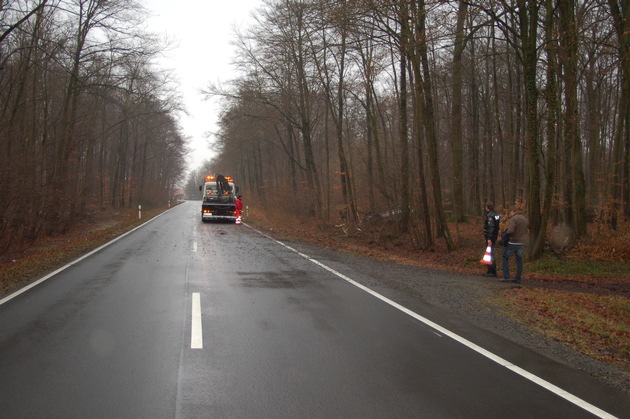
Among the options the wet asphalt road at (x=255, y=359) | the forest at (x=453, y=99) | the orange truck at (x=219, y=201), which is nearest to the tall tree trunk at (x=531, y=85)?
the forest at (x=453, y=99)

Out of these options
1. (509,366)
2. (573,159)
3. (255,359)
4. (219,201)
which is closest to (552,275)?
(573,159)

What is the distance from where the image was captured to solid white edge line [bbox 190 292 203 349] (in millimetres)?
5969

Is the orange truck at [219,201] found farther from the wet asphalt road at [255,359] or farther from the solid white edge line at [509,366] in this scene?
the solid white edge line at [509,366]

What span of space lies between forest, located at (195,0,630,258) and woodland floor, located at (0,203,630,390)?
0.94m

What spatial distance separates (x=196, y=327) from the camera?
6.70 m

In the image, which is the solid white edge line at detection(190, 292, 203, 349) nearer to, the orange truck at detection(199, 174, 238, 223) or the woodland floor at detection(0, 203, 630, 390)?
the woodland floor at detection(0, 203, 630, 390)

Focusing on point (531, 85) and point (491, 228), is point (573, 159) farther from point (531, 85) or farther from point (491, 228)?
point (491, 228)

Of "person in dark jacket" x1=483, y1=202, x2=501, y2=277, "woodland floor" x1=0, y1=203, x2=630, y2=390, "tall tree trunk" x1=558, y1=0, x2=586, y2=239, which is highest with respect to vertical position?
"tall tree trunk" x1=558, y1=0, x2=586, y2=239

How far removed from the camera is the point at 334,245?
1994cm

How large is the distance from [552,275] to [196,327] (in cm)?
1020

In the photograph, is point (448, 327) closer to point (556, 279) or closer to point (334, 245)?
point (556, 279)

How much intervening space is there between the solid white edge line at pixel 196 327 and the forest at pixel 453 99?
1036 cm

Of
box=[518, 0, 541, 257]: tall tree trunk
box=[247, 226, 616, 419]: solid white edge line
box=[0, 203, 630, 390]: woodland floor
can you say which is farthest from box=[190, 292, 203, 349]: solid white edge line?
box=[518, 0, 541, 257]: tall tree trunk

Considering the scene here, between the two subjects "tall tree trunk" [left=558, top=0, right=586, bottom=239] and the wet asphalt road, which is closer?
the wet asphalt road
